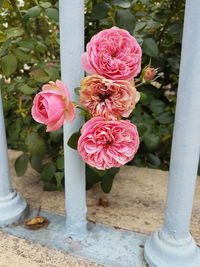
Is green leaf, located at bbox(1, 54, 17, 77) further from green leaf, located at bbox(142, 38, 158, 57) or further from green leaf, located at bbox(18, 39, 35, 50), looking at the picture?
green leaf, located at bbox(142, 38, 158, 57)

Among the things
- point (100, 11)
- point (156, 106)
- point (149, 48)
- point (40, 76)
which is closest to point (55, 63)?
point (40, 76)

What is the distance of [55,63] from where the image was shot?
1.22 meters

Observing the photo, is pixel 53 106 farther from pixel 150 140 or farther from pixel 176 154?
pixel 150 140

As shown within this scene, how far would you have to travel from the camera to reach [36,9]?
1.04 meters

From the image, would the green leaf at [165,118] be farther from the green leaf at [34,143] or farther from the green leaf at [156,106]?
the green leaf at [34,143]

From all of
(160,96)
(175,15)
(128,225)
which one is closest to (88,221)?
(128,225)

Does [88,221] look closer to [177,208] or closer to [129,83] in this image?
[177,208]

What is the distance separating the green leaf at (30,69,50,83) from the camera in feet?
3.45

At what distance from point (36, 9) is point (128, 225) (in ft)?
2.90

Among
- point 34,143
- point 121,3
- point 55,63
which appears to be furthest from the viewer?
point 55,63

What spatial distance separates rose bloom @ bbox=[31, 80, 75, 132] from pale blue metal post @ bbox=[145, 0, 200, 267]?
0.29 meters

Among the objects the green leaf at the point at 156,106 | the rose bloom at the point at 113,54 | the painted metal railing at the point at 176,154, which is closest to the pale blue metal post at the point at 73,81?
the painted metal railing at the point at 176,154

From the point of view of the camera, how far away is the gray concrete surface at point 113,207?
91 centimetres

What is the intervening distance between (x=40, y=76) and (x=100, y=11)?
337mm
